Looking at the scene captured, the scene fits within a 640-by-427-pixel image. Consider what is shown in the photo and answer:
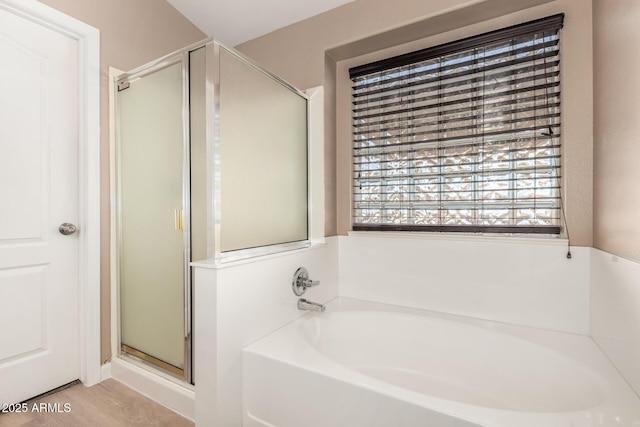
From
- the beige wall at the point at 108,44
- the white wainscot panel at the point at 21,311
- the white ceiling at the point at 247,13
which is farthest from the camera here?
the white ceiling at the point at 247,13

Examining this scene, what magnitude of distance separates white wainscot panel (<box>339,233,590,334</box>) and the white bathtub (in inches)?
3.1

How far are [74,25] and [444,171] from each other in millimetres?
2311

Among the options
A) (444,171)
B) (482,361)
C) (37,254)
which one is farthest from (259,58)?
(482,361)

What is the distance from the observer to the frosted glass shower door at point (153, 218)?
5.39 ft

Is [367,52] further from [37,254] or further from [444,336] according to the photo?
[37,254]

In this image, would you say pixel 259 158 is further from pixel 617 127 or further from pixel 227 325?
pixel 617 127

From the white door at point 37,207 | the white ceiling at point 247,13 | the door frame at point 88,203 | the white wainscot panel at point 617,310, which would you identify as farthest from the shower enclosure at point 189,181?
the white wainscot panel at point 617,310

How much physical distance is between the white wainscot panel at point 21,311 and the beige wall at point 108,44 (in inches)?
11.1

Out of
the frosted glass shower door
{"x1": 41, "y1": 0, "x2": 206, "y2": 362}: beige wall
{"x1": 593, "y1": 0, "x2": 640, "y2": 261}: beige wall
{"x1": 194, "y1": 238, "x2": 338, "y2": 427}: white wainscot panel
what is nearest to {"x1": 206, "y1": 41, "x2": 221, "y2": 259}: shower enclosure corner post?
{"x1": 194, "y1": 238, "x2": 338, "y2": 427}: white wainscot panel

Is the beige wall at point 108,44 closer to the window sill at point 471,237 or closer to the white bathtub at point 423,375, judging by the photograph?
the white bathtub at point 423,375

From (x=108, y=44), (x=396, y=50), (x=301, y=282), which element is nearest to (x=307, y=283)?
(x=301, y=282)

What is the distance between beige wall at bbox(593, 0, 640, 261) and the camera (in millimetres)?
1110

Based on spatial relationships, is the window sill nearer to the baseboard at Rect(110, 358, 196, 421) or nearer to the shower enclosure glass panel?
the shower enclosure glass panel

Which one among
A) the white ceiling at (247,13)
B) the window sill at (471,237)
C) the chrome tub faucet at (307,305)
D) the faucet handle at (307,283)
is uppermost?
the white ceiling at (247,13)
